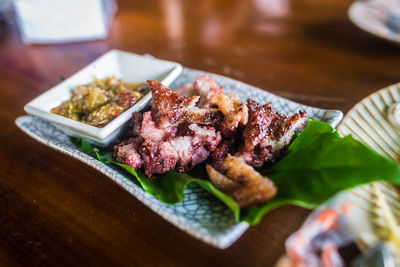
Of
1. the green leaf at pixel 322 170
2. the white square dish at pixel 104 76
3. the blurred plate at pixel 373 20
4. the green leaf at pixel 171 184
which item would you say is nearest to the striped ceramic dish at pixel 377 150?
the green leaf at pixel 322 170

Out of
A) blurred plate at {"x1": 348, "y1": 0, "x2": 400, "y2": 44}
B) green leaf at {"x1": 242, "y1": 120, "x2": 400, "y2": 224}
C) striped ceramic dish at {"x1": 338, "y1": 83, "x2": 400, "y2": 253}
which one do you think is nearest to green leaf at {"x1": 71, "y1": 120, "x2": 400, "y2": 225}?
green leaf at {"x1": 242, "y1": 120, "x2": 400, "y2": 224}

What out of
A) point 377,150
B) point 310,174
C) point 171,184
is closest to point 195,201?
point 171,184

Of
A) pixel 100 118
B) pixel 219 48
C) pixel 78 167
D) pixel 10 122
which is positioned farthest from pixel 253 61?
pixel 10 122

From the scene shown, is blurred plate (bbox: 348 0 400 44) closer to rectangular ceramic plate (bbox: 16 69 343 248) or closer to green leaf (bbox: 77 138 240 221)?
rectangular ceramic plate (bbox: 16 69 343 248)

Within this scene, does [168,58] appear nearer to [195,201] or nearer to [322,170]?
[195,201]

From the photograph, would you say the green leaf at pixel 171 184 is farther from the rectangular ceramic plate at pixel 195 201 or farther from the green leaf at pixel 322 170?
the green leaf at pixel 322 170

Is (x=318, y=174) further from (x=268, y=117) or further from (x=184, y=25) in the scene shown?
(x=184, y=25)
